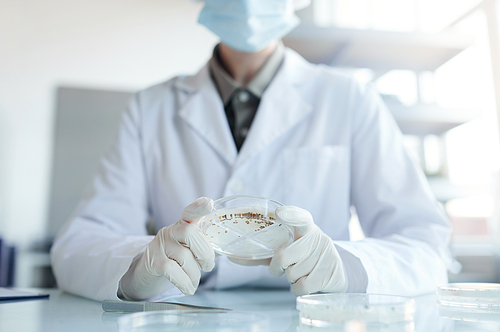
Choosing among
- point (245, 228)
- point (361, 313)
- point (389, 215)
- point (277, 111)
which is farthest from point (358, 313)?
point (277, 111)

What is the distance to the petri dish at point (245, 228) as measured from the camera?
534 millimetres

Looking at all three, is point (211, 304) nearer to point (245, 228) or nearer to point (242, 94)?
point (245, 228)

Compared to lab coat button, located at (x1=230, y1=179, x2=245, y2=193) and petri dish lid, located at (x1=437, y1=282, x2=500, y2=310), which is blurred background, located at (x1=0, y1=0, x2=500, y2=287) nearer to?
lab coat button, located at (x1=230, y1=179, x2=245, y2=193)

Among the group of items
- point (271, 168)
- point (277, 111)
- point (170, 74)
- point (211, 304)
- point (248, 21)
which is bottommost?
point (211, 304)

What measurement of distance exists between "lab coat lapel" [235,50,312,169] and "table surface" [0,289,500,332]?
15.4 inches

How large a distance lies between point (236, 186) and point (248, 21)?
1.43ft

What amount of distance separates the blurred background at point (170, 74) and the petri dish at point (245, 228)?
1.77 meters

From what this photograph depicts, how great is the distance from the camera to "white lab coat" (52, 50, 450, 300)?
93 centimetres

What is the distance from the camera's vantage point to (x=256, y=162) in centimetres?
103

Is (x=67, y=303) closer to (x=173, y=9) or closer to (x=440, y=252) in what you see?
(x=440, y=252)

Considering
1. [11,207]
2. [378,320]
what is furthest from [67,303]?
[11,207]

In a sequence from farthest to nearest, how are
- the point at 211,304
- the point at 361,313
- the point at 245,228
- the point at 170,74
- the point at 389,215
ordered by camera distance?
1. the point at 170,74
2. the point at 389,215
3. the point at 211,304
4. the point at 245,228
5. the point at 361,313

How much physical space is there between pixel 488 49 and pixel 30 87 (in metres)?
3.04

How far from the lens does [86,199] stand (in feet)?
3.44
